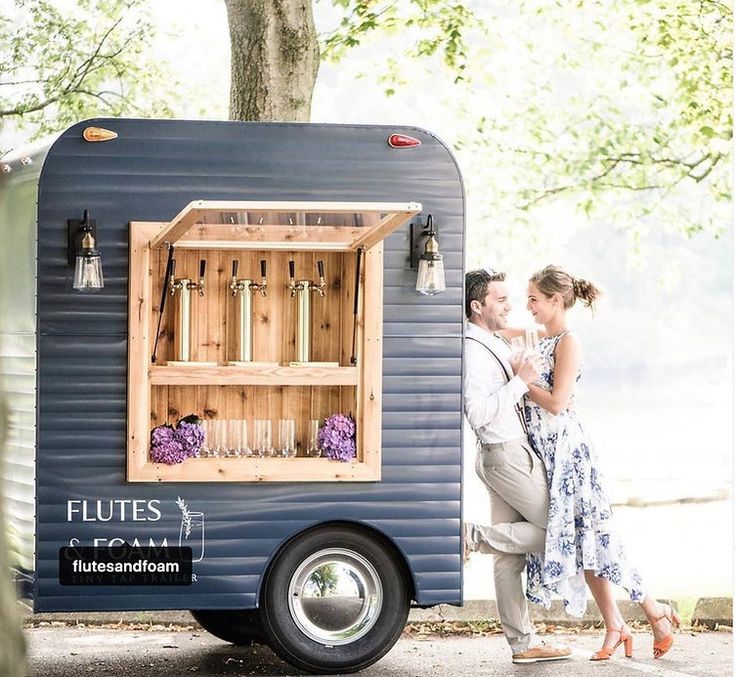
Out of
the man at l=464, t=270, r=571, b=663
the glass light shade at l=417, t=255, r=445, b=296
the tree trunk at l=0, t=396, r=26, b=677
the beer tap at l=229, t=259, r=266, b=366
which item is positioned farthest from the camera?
the man at l=464, t=270, r=571, b=663

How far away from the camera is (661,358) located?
21.4m

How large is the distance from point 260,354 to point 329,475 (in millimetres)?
739

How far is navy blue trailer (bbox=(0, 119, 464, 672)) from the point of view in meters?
6.38

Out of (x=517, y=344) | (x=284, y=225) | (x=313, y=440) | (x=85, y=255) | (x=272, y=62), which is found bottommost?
(x=313, y=440)

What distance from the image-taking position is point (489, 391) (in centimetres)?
688

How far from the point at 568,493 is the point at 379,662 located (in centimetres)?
136

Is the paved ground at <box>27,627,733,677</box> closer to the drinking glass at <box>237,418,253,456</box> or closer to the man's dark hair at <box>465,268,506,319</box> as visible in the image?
the drinking glass at <box>237,418,253,456</box>

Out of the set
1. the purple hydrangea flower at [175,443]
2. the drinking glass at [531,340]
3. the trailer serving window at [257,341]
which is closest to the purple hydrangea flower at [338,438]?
the trailer serving window at [257,341]

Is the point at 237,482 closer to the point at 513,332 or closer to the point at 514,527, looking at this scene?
the point at 514,527

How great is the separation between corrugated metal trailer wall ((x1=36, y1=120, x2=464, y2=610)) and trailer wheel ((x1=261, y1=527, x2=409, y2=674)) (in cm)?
11

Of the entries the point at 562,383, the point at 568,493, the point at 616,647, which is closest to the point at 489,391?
the point at 562,383

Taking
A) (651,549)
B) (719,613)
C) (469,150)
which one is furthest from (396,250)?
(651,549)

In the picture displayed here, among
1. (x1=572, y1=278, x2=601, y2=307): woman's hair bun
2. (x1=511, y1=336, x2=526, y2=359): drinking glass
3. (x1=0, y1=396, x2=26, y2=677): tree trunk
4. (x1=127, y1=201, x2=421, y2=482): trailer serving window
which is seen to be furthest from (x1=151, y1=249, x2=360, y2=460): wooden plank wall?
(x1=0, y1=396, x2=26, y2=677): tree trunk

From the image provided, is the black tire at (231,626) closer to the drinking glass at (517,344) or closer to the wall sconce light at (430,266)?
the drinking glass at (517,344)
